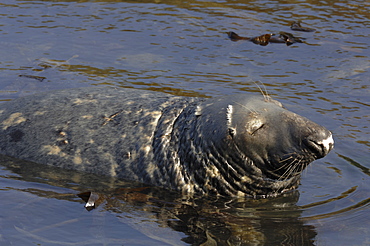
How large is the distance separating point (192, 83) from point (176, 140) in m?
2.43

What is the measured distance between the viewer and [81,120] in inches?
253

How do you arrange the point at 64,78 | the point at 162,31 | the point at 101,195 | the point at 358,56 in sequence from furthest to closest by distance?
1. the point at 162,31
2. the point at 358,56
3. the point at 64,78
4. the point at 101,195

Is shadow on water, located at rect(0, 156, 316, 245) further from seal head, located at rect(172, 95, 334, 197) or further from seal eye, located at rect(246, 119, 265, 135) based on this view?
seal eye, located at rect(246, 119, 265, 135)

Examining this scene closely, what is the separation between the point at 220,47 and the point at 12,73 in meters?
3.07

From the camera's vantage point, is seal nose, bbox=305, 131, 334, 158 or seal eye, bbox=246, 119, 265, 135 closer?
seal nose, bbox=305, 131, 334, 158

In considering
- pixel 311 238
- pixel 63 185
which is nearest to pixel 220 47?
pixel 63 185

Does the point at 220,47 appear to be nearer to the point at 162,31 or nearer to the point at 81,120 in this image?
the point at 162,31

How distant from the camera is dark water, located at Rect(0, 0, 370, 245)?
203 inches

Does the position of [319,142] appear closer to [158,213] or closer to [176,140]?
[176,140]

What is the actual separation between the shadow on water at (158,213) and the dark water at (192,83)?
15 millimetres

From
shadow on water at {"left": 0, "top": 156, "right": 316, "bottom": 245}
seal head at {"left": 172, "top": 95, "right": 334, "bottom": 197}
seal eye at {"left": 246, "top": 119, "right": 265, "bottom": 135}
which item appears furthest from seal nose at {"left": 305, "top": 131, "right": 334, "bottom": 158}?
shadow on water at {"left": 0, "top": 156, "right": 316, "bottom": 245}

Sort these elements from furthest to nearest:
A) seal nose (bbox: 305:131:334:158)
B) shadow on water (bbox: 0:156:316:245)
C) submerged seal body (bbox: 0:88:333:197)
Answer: submerged seal body (bbox: 0:88:333:197), seal nose (bbox: 305:131:334:158), shadow on water (bbox: 0:156:316:245)

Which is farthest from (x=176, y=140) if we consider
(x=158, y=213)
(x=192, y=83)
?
(x=192, y=83)

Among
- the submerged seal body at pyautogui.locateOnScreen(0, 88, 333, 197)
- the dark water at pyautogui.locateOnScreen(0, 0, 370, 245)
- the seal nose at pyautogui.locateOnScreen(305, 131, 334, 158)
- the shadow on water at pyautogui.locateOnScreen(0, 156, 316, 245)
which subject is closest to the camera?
the shadow on water at pyautogui.locateOnScreen(0, 156, 316, 245)
